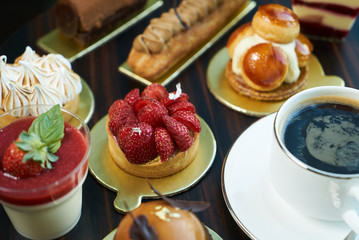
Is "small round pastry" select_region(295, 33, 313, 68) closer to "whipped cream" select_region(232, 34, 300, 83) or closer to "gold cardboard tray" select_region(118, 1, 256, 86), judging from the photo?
"whipped cream" select_region(232, 34, 300, 83)

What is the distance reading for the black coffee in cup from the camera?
0.95 meters

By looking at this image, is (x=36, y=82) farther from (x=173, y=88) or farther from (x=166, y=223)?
(x=166, y=223)

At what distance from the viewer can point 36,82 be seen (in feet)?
4.18

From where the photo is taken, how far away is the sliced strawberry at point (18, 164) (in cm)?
96

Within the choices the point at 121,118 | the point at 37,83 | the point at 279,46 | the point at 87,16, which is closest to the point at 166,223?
the point at 121,118

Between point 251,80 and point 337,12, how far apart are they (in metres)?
0.39

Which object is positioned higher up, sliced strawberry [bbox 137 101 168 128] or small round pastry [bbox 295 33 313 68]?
sliced strawberry [bbox 137 101 168 128]

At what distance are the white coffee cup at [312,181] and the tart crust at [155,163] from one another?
0.78 ft

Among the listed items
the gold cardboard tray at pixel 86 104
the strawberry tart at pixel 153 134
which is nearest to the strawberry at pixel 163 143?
the strawberry tart at pixel 153 134

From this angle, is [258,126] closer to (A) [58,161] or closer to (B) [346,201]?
(B) [346,201]

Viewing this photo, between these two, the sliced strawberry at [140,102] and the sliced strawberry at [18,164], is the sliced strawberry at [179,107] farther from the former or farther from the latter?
the sliced strawberry at [18,164]

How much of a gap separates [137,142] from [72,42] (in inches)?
24.9

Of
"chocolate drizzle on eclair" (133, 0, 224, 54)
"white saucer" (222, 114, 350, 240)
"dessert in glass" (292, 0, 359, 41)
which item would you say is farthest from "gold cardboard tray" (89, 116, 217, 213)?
"dessert in glass" (292, 0, 359, 41)

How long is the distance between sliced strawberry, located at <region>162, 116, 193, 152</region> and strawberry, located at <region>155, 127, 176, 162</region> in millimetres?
13
